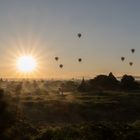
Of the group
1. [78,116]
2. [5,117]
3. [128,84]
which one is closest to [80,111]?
[78,116]

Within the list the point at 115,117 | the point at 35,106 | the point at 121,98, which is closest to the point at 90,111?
the point at 115,117

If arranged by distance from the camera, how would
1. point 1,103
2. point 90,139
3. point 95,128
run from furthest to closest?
1. point 1,103
2. point 95,128
3. point 90,139

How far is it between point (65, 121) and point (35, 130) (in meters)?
24.4

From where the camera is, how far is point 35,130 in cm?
3197

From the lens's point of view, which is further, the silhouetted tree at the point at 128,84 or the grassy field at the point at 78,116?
the silhouetted tree at the point at 128,84

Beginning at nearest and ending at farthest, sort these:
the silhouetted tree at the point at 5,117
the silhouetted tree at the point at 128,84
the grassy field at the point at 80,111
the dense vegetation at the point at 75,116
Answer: the dense vegetation at the point at 75,116, the silhouetted tree at the point at 5,117, the grassy field at the point at 80,111, the silhouetted tree at the point at 128,84

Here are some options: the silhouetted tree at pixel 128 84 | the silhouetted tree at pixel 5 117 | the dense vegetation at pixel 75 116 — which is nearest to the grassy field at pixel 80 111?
the dense vegetation at pixel 75 116

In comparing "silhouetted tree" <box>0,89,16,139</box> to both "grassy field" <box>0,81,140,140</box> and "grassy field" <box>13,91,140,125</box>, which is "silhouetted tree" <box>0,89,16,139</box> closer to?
"grassy field" <box>0,81,140,140</box>

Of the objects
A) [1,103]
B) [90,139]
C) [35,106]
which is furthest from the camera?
[35,106]

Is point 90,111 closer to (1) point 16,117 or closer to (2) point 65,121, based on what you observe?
(2) point 65,121

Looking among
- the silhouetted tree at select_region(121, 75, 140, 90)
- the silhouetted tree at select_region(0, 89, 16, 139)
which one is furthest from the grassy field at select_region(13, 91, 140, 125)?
the silhouetted tree at select_region(121, 75, 140, 90)

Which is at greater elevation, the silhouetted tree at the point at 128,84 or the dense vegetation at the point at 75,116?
the silhouetted tree at the point at 128,84

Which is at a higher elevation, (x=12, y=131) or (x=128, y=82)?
(x=128, y=82)

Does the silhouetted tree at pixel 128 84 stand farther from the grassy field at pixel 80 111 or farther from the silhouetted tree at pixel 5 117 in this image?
the silhouetted tree at pixel 5 117
